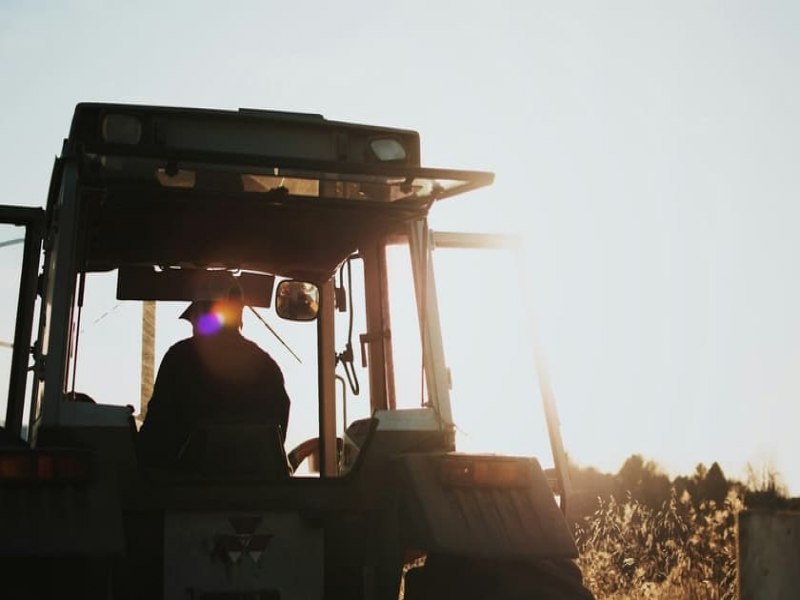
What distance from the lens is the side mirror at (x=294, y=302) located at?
6.34 m

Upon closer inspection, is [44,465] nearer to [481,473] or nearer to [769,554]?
[481,473]

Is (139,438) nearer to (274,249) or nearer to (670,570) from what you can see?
(274,249)

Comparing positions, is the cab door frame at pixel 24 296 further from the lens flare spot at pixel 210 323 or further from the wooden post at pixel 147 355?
the lens flare spot at pixel 210 323

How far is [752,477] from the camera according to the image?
754 inches

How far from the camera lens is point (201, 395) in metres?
5.11

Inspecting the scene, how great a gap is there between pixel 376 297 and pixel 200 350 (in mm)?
974

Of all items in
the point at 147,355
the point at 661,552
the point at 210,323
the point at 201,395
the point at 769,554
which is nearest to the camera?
the point at 769,554

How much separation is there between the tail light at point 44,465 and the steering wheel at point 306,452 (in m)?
2.07

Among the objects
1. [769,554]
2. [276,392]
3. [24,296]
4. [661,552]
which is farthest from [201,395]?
[661,552]

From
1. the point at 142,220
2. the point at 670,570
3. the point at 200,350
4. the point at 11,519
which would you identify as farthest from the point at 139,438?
the point at 670,570

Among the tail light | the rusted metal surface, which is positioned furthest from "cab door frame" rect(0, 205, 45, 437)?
the rusted metal surface

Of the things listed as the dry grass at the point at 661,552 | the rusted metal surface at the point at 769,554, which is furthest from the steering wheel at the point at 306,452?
the dry grass at the point at 661,552

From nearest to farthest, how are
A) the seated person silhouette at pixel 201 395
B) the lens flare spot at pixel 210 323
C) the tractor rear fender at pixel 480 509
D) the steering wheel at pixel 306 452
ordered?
the tractor rear fender at pixel 480 509 → the seated person silhouette at pixel 201 395 → the lens flare spot at pixel 210 323 → the steering wheel at pixel 306 452

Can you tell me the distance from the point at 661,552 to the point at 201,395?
7821mm
